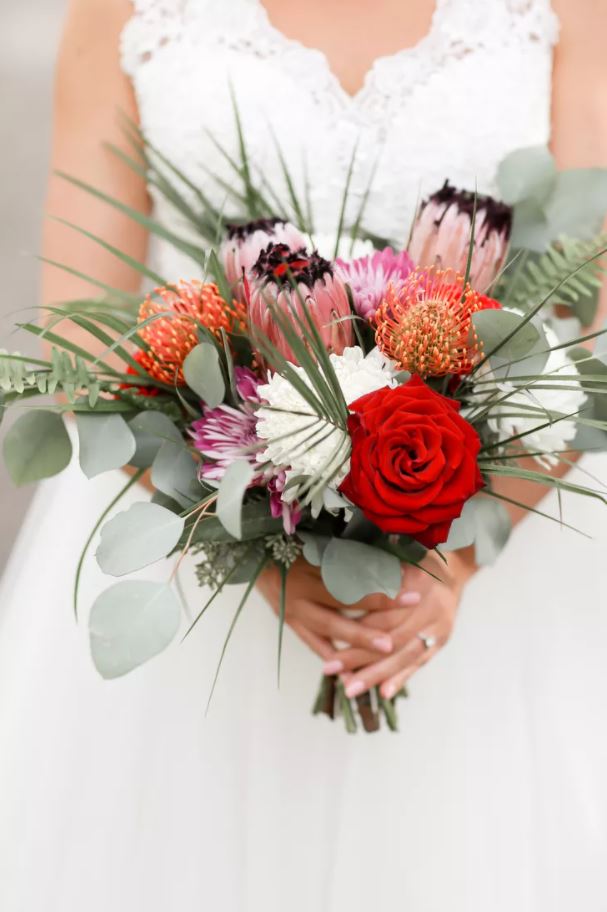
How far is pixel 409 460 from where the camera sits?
0.46 metres

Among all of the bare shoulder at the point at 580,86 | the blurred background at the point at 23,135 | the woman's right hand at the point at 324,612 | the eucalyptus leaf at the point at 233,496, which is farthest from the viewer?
the blurred background at the point at 23,135

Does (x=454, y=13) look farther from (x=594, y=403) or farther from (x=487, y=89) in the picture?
(x=594, y=403)

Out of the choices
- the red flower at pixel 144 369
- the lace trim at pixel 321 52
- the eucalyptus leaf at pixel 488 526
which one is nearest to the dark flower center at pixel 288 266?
the red flower at pixel 144 369

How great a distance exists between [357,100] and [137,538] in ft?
2.44

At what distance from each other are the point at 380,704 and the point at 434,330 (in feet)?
1.47

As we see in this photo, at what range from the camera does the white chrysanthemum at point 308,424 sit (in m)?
0.47

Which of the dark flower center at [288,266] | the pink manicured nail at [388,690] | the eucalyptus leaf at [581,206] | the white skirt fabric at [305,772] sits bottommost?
the white skirt fabric at [305,772]

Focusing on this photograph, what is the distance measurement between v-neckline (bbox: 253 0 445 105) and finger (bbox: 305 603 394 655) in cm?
63

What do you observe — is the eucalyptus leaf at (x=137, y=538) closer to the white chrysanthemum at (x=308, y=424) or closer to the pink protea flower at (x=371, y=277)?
the white chrysanthemum at (x=308, y=424)

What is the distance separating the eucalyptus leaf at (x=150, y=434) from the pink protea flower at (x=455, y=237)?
0.23 metres

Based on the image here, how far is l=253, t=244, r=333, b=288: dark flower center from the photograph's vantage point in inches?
19.5

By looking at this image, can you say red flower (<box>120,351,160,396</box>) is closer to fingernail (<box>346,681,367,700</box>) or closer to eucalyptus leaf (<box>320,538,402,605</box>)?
eucalyptus leaf (<box>320,538,402,605</box>)

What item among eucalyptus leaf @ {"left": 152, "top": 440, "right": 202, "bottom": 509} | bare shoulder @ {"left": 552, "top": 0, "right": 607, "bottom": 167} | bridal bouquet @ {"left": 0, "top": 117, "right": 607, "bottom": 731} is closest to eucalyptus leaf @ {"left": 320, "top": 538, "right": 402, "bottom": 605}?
bridal bouquet @ {"left": 0, "top": 117, "right": 607, "bottom": 731}

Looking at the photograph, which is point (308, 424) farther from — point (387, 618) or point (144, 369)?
point (387, 618)
